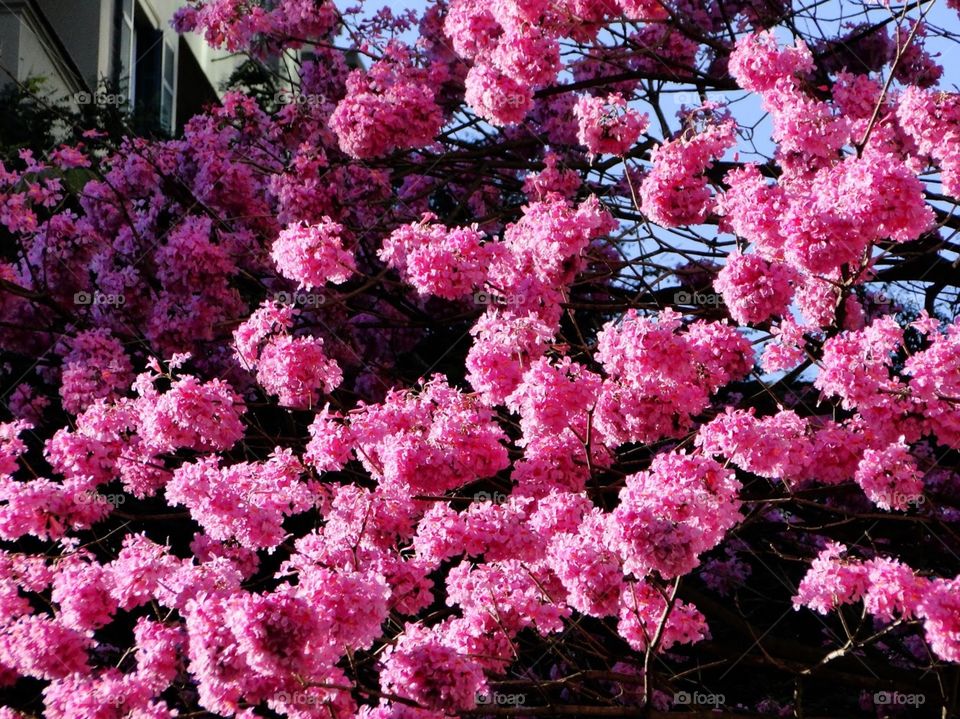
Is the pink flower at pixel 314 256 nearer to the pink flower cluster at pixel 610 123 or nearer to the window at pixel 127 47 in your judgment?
the pink flower cluster at pixel 610 123

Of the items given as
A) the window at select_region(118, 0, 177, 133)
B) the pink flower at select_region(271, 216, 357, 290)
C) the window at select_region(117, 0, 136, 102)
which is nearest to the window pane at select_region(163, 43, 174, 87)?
the window at select_region(118, 0, 177, 133)

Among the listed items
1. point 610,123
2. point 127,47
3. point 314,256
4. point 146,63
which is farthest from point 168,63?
point 610,123

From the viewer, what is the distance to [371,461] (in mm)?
5922

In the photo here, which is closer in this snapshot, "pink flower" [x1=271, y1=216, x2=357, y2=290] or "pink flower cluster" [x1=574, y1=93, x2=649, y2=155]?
"pink flower" [x1=271, y1=216, x2=357, y2=290]

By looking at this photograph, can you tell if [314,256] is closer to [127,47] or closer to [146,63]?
[127,47]

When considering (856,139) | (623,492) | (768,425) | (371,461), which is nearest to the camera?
(623,492)

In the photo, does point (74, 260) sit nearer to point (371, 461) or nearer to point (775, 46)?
point (371, 461)

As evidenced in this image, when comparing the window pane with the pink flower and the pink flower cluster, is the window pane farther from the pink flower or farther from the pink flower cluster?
the pink flower cluster

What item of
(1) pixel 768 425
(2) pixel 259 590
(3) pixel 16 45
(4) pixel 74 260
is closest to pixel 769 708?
(2) pixel 259 590

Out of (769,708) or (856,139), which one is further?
(769,708)

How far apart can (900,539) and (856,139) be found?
2822 mm

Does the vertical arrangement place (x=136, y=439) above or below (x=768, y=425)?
above

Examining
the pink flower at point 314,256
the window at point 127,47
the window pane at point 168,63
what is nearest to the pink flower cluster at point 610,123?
the pink flower at point 314,256

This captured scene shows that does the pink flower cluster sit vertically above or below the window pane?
below
